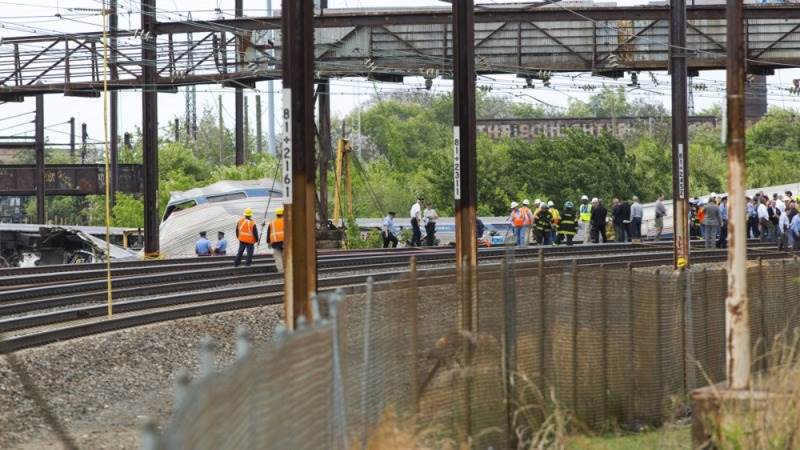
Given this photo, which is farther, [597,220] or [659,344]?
[597,220]

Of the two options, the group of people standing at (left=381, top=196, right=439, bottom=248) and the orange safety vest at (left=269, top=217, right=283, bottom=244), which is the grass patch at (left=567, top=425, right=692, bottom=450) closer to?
the orange safety vest at (left=269, top=217, right=283, bottom=244)

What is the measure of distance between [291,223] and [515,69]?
2839 cm

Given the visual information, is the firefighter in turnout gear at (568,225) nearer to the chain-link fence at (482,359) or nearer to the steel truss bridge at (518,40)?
the steel truss bridge at (518,40)

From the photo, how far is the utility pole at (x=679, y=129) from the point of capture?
3234cm

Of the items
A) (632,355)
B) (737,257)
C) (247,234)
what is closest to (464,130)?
(632,355)

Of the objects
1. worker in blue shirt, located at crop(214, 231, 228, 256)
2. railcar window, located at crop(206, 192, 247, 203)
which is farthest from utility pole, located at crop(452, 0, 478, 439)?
railcar window, located at crop(206, 192, 247, 203)

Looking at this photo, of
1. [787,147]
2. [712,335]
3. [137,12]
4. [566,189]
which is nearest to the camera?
[712,335]

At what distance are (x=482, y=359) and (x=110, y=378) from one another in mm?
5936

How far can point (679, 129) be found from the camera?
33938 millimetres

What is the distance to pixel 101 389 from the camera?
16.9m

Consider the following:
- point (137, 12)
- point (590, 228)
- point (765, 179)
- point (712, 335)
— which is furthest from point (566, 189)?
point (712, 335)

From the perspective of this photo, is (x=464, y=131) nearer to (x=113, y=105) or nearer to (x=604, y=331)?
(x=604, y=331)

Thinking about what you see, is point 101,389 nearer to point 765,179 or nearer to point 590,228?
point 590,228

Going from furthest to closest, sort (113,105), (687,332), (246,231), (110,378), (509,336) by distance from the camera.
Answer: (113,105)
(246,231)
(687,332)
(110,378)
(509,336)
